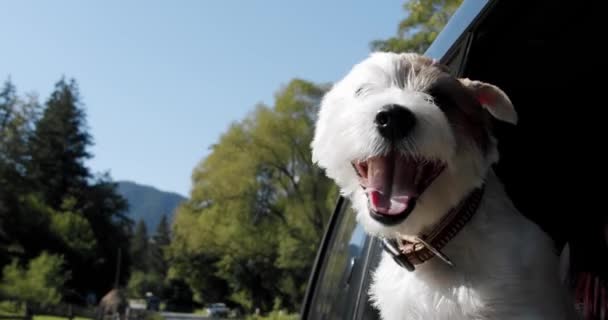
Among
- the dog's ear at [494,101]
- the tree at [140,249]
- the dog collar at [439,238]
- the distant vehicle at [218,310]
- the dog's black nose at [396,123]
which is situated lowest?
the distant vehicle at [218,310]

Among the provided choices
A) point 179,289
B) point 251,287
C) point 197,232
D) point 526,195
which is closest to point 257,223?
point 197,232

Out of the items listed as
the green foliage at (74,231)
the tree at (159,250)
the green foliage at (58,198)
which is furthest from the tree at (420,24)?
the tree at (159,250)

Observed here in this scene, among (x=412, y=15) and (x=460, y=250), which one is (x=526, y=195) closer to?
(x=460, y=250)

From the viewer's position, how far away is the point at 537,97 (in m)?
3.18

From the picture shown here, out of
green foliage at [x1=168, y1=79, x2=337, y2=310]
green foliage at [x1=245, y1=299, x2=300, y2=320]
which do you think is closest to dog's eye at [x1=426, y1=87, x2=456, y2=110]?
green foliage at [x1=168, y1=79, x2=337, y2=310]

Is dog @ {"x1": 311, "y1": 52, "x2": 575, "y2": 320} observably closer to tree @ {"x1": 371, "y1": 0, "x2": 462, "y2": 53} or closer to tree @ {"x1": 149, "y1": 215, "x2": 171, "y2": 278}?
tree @ {"x1": 371, "y1": 0, "x2": 462, "y2": 53}

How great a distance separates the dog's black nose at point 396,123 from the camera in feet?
6.59

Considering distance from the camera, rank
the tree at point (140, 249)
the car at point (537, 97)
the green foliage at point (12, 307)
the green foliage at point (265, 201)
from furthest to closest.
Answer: the tree at point (140, 249), the green foliage at point (12, 307), the green foliage at point (265, 201), the car at point (537, 97)

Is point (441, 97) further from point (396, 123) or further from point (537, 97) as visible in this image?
point (537, 97)

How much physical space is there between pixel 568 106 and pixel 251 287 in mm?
43444

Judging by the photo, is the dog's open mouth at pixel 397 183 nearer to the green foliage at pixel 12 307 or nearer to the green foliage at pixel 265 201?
the green foliage at pixel 265 201

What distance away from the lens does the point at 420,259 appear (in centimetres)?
206

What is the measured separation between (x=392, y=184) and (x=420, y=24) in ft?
56.2

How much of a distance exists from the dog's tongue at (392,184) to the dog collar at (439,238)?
0.15 meters
